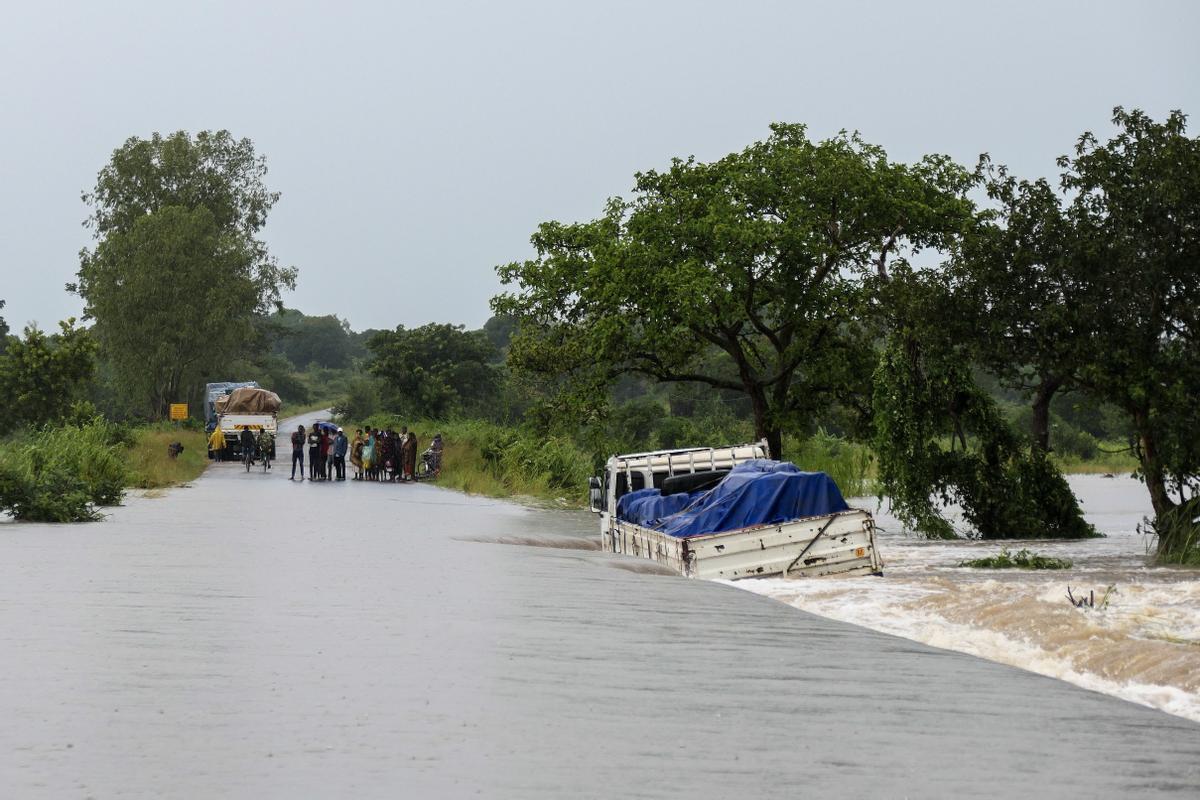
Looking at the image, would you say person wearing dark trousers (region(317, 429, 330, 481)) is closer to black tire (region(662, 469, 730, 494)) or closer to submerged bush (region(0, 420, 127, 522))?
submerged bush (region(0, 420, 127, 522))

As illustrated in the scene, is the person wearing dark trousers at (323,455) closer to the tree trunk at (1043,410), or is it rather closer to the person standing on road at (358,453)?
the person standing on road at (358,453)

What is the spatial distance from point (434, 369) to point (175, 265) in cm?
1700

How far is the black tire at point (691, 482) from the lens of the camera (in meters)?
24.7

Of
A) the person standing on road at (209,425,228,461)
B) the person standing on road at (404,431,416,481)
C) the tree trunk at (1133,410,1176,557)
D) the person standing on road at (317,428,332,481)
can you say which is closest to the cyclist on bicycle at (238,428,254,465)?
the person standing on road at (209,425,228,461)

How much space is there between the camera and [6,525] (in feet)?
87.7

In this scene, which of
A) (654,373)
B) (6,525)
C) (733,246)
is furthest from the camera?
(654,373)

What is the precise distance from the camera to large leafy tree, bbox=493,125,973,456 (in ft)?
121

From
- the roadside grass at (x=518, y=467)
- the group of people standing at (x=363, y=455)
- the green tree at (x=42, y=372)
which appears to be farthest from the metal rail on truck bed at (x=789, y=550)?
the green tree at (x=42, y=372)

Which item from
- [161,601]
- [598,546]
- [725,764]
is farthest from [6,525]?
[725,764]

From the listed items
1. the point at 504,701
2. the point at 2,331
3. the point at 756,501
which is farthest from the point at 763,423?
the point at 2,331

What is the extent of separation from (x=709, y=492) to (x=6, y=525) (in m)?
13.2

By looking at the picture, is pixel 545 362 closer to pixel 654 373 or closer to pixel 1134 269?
pixel 654 373

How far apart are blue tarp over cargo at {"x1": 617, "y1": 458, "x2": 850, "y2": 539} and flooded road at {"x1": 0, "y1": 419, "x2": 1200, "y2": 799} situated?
246 cm

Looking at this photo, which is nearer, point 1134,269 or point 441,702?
point 441,702
